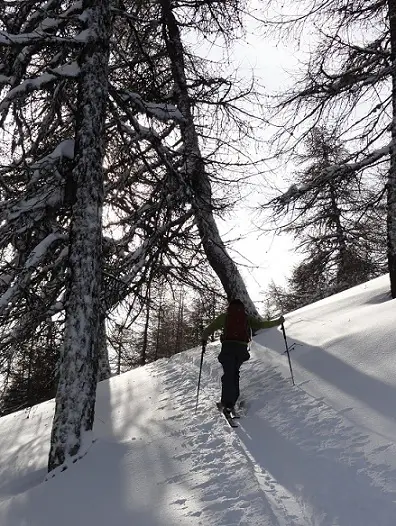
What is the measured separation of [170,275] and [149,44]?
480cm

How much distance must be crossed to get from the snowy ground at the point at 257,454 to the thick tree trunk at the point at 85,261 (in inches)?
20.1

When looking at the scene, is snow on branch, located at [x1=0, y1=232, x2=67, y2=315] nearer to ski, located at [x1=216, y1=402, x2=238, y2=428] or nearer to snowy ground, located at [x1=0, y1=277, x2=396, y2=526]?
snowy ground, located at [x1=0, y1=277, x2=396, y2=526]

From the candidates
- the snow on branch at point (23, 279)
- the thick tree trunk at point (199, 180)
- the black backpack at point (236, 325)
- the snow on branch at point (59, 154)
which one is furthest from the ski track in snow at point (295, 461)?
the snow on branch at point (59, 154)

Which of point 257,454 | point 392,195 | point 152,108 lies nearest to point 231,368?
point 257,454

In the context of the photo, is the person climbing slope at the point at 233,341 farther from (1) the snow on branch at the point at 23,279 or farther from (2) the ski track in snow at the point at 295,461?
Answer: (1) the snow on branch at the point at 23,279

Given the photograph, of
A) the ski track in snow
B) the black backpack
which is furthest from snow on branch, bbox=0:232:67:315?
the black backpack

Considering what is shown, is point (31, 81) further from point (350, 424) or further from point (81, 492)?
point (350, 424)

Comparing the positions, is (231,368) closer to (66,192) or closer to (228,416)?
(228,416)

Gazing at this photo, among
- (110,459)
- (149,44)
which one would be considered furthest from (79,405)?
(149,44)

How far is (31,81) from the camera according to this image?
17.0ft

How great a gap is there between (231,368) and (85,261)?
2549mm

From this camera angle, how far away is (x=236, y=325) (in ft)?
21.9

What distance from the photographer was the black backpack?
662 cm

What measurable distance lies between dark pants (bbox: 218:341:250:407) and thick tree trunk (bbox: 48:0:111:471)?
1754 mm
